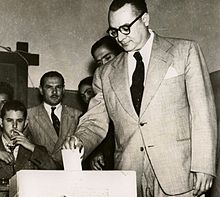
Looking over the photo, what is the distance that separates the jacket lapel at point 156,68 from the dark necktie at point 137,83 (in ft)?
0.11

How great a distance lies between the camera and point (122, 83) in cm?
198

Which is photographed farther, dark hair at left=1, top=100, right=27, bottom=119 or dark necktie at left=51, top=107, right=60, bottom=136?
dark necktie at left=51, top=107, right=60, bottom=136

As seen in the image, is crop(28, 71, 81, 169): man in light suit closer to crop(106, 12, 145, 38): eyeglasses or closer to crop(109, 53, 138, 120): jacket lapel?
crop(109, 53, 138, 120): jacket lapel

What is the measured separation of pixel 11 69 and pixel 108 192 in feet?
5.50

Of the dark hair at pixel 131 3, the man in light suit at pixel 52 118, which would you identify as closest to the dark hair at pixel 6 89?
the man in light suit at pixel 52 118

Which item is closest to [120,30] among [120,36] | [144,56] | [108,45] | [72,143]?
[120,36]

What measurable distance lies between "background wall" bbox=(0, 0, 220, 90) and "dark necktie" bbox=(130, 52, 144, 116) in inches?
31.1

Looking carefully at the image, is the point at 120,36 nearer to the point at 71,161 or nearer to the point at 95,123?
the point at 95,123

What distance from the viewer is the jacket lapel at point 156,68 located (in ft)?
6.24

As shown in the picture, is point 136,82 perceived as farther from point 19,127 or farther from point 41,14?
point 41,14

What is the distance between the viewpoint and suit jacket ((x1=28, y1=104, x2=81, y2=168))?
9.20 feet

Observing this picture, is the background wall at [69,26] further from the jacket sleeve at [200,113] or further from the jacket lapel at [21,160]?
the jacket sleeve at [200,113]

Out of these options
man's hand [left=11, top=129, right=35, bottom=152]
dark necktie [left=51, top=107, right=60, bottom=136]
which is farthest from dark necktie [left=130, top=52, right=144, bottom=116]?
dark necktie [left=51, top=107, right=60, bottom=136]

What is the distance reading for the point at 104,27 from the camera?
10.1 ft
